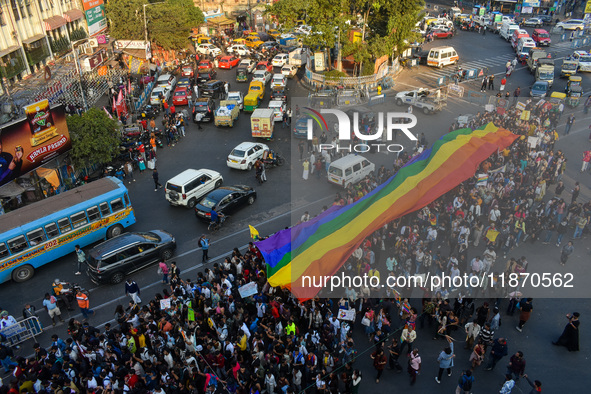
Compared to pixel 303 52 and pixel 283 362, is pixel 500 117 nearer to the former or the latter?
pixel 283 362

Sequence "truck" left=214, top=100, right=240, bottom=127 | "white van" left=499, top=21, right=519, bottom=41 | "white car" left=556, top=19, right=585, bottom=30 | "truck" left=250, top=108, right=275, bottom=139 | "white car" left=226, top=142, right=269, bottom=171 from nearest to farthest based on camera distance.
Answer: "white car" left=226, top=142, right=269, bottom=171 < "truck" left=250, top=108, right=275, bottom=139 < "truck" left=214, top=100, right=240, bottom=127 < "white van" left=499, top=21, right=519, bottom=41 < "white car" left=556, top=19, right=585, bottom=30

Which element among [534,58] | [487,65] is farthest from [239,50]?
[534,58]

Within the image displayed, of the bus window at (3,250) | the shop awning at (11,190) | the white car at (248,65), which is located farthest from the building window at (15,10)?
the bus window at (3,250)

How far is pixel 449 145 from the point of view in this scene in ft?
75.6

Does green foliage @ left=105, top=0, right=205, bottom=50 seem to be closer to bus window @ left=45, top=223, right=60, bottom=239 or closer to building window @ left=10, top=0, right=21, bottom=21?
building window @ left=10, top=0, right=21, bottom=21

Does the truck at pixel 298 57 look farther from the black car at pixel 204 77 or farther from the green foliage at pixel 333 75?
the black car at pixel 204 77

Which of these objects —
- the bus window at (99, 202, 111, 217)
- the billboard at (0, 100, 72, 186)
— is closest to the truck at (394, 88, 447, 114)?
the bus window at (99, 202, 111, 217)

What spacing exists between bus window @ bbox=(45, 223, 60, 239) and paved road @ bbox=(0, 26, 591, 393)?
158cm

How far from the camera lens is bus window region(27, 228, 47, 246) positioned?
19.5 m

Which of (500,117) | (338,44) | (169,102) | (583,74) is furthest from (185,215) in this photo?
(583,74)

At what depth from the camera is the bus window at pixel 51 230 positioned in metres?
19.9

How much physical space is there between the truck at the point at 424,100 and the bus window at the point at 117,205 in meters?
25.0

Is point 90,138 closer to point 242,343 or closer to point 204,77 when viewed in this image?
point 242,343

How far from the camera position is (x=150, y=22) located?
49281mm
